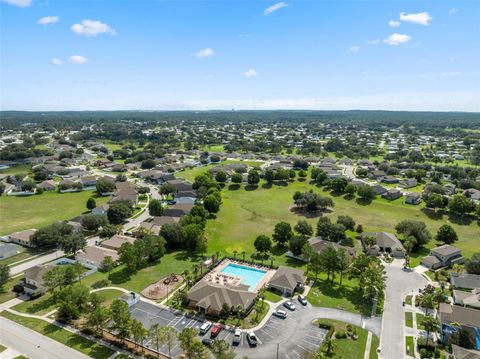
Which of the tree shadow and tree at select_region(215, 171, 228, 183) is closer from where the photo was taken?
the tree shadow

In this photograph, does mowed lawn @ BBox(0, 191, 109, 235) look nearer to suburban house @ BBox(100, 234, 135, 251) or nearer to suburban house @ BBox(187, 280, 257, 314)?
suburban house @ BBox(100, 234, 135, 251)

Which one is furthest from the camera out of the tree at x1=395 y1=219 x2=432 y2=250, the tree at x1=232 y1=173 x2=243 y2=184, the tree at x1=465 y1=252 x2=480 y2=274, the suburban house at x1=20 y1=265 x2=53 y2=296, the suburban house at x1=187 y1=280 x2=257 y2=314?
the tree at x1=232 y1=173 x2=243 y2=184

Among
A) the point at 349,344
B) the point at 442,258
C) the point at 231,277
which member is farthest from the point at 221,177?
the point at 349,344

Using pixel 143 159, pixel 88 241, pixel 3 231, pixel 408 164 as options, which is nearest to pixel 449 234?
pixel 88 241

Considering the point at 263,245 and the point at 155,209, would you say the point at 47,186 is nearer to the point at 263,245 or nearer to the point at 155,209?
the point at 155,209

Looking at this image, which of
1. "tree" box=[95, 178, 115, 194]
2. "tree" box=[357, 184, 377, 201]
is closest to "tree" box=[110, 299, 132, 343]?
"tree" box=[95, 178, 115, 194]

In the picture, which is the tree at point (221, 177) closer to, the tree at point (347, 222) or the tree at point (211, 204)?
the tree at point (211, 204)
